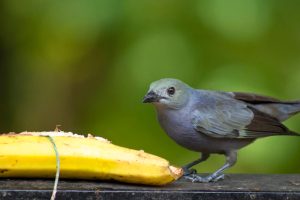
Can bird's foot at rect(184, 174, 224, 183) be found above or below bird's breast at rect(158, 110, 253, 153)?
below

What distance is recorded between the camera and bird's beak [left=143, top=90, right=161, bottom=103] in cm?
470

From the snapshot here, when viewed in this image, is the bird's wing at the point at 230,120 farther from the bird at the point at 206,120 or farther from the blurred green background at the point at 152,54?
the blurred green background at the point at 152,54

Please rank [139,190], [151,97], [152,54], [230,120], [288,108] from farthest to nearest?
[152,54] → [288,108] → [230,120] → [151,97] → [139,190]

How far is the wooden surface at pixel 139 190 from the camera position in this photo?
3467 mm

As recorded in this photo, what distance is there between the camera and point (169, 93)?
4918mm

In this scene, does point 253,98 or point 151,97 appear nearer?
point 151,97

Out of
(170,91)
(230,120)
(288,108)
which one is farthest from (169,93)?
(288,108)

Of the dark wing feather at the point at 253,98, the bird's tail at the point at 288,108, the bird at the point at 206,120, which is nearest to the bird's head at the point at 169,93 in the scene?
the bird at the point at 206,120

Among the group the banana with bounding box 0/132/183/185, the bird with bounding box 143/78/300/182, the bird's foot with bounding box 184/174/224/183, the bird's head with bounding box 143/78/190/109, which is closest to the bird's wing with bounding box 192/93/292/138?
the bird with bounding box 143/78/300/182

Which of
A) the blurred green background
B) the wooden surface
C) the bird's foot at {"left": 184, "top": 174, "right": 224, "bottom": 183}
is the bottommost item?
the wooden surface

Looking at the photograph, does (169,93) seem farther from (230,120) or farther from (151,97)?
(230,120)

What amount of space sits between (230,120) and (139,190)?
1507mm

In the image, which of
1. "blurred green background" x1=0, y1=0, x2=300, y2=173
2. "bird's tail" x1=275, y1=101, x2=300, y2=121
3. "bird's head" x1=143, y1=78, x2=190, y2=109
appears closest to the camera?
"bird's head" x1=143, y1=78, x2=190, y2=109

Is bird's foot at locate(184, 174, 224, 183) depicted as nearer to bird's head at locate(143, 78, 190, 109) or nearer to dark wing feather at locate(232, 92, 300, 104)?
bird's head at locate(143, 78, 190, 109)
